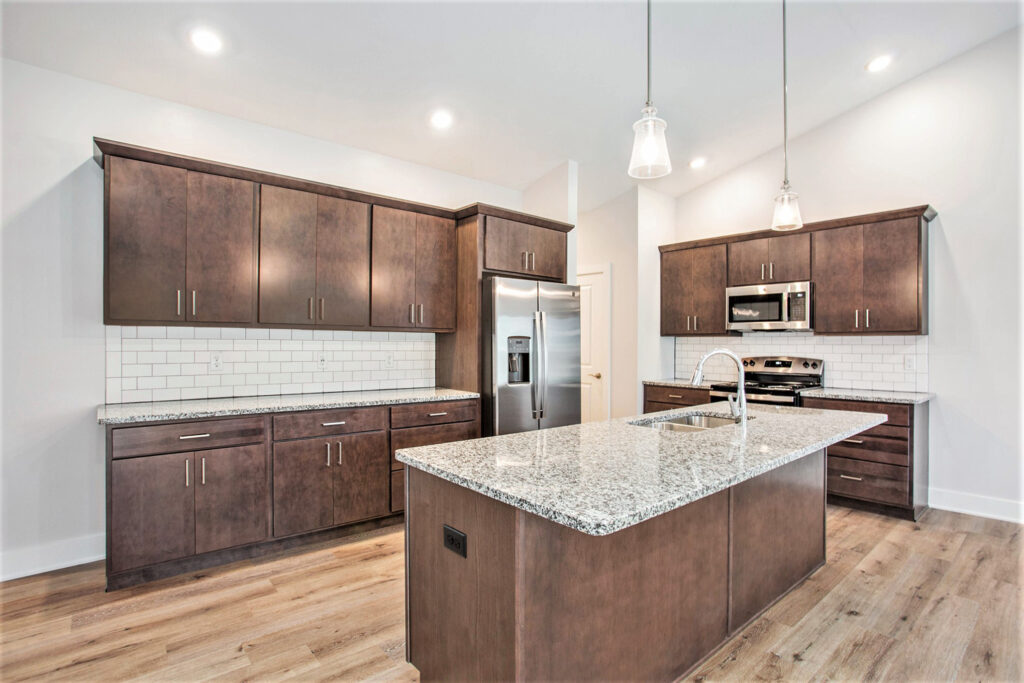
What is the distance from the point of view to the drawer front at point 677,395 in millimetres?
4898

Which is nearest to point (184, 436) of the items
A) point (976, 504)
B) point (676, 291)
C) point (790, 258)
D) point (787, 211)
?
point (787, 211)

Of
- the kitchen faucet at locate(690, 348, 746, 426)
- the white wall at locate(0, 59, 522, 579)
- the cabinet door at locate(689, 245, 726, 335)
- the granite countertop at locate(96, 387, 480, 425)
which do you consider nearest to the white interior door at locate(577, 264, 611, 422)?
the cabinet door at locate(689, 245, 726, 335)

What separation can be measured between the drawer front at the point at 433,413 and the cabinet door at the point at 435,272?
2.19 ft

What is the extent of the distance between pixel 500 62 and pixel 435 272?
1.53 m

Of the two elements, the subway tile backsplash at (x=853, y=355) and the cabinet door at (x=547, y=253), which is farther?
the cabinet door at (x=547, y=253)

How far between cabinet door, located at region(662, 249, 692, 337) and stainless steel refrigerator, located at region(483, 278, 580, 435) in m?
1.54

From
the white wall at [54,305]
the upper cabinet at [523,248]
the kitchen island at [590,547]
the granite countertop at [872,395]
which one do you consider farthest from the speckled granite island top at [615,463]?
the white wall at [54,305]

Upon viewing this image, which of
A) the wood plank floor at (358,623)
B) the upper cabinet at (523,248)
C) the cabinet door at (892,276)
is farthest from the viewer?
the upper cabinet at (523,248)

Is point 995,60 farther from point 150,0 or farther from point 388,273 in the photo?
point 150,0

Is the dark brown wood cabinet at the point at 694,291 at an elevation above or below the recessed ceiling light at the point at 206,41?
below

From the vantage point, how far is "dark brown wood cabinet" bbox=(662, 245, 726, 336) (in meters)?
5.10

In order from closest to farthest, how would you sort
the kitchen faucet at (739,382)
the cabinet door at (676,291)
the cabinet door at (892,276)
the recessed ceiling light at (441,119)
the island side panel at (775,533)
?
the island side panel at (775,533) → the kitchen faucet at (739,382) → the recessed ceiling light at (441,119) → the cabinet door at (892,276) → the cabinet door at (676,291)

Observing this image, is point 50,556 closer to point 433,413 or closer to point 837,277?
point 433,413

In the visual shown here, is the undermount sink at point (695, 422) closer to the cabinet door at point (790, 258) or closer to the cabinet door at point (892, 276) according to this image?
the cabinet door at point (892, 276)
